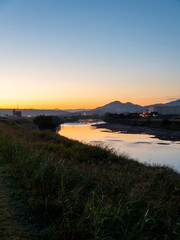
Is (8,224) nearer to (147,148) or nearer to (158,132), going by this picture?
(147,148)

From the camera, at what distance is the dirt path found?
3355mm

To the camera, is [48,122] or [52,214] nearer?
[52,214]

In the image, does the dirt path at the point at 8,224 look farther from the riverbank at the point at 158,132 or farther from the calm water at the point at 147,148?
the riverbank at the point at 158,132

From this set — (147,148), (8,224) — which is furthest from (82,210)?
(147,148)

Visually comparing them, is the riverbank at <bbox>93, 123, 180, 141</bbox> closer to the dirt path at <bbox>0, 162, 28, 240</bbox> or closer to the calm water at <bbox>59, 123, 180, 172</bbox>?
the calm water at <bbox>59, 123, 180, 172</bbox>

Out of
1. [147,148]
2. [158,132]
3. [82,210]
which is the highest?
[82,210]

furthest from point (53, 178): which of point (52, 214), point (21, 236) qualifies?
point (21, 236)

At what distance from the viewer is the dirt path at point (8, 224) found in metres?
3.36

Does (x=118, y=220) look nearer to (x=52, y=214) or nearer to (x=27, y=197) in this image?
(x=52, y=214)

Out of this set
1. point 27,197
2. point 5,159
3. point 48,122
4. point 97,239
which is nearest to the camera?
point 97,239

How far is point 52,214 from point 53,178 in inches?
56.8

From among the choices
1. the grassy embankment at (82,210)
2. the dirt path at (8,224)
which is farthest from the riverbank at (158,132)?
the dirt path at (8,224)

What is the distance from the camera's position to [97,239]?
3.20m

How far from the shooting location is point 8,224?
369 cm
